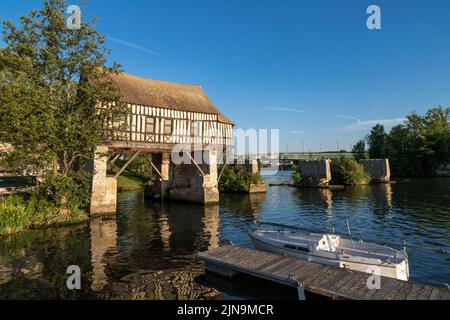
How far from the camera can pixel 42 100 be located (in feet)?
59.1

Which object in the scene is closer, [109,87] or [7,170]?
[7,170]

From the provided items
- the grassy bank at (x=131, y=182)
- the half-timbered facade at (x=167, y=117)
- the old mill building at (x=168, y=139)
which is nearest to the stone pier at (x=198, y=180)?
the old mill building at (x=168, y=139)

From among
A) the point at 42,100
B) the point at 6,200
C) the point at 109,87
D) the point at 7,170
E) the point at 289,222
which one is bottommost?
the point at 289,222

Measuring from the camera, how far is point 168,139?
27438mm

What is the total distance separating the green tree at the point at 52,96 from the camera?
1734cm

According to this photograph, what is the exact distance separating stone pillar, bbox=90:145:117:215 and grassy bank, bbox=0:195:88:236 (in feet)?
5.09

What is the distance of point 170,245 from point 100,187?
33.2 feet

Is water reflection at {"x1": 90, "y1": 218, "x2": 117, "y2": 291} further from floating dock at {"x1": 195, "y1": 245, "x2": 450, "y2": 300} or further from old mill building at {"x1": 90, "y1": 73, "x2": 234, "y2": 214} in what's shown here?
floating dock at {"x1": 195, "y1": 245, "x2": 450, "y2": 300}

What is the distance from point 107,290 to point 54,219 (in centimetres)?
1180

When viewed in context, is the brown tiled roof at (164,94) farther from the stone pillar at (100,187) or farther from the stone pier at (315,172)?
the stone pier at (315,172)

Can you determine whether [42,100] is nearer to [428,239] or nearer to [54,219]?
[54,219]

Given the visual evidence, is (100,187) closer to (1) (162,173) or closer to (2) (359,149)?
(1) (162,173)
